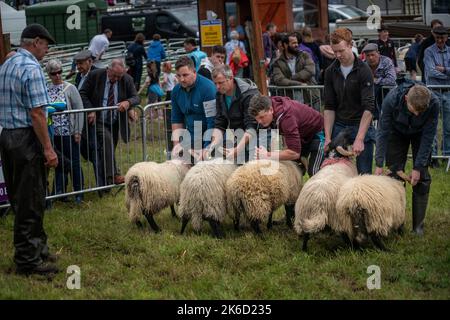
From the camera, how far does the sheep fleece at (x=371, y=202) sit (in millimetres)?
6578

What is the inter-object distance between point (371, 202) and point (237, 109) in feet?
6.42

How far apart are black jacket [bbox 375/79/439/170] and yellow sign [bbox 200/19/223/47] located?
886cm

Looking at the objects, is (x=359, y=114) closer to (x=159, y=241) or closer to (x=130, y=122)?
(x=159, y=241)

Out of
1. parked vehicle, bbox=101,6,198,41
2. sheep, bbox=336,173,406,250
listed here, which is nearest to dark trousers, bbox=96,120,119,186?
sheep, bbox=336,173,406,250

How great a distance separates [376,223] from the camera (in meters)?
6.61

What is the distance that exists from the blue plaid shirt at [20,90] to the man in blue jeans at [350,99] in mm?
2867

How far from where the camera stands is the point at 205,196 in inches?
293

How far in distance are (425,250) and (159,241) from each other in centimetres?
255

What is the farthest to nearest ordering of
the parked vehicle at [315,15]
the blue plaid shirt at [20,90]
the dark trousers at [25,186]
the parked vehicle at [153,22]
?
the parked vehicle at [153,22] → the parked vehicle at [315,15] → the dark trousers at [25,186] → the blue plaid shirt at [20,90]

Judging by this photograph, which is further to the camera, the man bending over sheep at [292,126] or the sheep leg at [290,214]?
the sheep leg at [290,214]

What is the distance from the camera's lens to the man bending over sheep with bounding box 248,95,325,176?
23.9 feet

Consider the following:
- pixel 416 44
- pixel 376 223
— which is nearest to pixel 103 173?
pixel 376 223

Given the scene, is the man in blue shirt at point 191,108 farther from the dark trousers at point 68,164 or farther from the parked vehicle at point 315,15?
the parked vehicle at point 315,15

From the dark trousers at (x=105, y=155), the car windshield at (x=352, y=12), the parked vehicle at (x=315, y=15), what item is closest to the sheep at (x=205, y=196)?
the dark trousers at (x=105, y=155)
